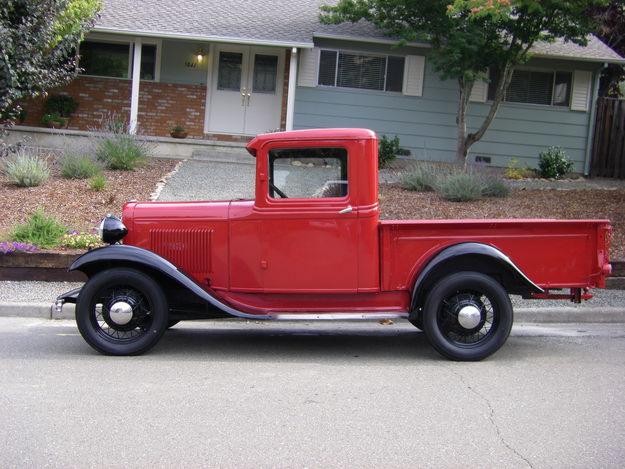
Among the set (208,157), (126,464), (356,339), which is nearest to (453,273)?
(356,339)

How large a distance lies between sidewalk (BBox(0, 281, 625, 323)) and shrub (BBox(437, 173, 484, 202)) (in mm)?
4353

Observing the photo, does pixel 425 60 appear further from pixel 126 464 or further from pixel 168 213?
pixel 126 464

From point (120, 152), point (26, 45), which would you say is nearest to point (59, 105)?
point (120, 152)

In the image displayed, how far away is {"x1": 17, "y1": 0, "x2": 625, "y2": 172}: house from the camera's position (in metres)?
18.2

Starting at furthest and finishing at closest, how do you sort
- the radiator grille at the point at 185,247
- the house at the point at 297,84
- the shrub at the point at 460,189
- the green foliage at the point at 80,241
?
the house at the point at 297,84, the shrub at the point at 460,189, the green foliage at the point at 80,241, the radiator grille at the point at 185,247

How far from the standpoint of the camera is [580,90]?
1867 cm

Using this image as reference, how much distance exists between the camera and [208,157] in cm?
1739

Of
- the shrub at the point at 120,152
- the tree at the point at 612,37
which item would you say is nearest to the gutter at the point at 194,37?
the shrub at the point at 120,152

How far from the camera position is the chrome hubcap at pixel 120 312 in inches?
247

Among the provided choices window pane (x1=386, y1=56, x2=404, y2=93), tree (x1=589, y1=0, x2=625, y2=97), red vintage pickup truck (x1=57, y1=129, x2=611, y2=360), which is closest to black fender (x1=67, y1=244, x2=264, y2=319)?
A: red vintage pickup truck (x1=57, y1=129, x2=611, y2=360)

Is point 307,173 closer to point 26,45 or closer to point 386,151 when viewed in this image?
point 26,45

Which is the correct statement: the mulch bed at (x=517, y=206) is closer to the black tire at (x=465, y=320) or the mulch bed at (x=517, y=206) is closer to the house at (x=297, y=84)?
the house at (x=297, y=84)

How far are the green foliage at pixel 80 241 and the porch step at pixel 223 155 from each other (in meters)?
7.62

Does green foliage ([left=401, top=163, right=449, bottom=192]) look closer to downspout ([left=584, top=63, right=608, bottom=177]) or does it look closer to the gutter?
the gutter
